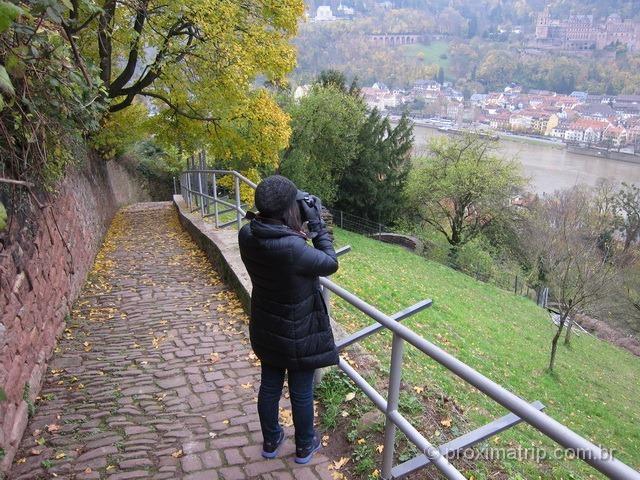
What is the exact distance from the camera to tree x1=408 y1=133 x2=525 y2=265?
2731 cm

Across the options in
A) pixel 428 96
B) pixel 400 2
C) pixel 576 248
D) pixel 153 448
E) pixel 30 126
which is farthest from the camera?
pixel 400 2

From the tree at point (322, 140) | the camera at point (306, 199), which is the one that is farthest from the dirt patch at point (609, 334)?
the camera at point (306, 199)

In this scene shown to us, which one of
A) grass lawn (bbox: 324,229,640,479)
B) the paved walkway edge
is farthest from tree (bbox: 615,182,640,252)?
the paved walkway edge

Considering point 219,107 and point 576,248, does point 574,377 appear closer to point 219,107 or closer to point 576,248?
point 576,248

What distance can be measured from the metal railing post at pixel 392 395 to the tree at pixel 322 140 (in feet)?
78.1

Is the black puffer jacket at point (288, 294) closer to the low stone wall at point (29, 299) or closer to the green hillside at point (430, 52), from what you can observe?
the low stone wall at point (29, 299)

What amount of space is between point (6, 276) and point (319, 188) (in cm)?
2533

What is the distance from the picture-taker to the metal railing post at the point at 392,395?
7.88 ft

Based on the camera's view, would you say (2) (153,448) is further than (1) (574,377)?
No

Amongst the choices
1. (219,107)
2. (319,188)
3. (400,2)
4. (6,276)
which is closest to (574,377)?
(219,107)

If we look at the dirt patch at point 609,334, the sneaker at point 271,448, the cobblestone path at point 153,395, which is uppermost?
the sneaker at point 271,448

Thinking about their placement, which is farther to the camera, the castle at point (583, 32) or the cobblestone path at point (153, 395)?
the castle at point (583, 32)

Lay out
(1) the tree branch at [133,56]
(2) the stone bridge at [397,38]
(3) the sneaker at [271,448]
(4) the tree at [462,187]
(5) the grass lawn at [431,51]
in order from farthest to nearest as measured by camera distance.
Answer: (5) the grass lawn at [431,51] → (2) the stone bridge at [397,38] → (4) the tree at [462,187] → (1) the tree branch at [133,56] → (3) the sneaker at [271,448]

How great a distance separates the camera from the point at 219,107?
11469mm
